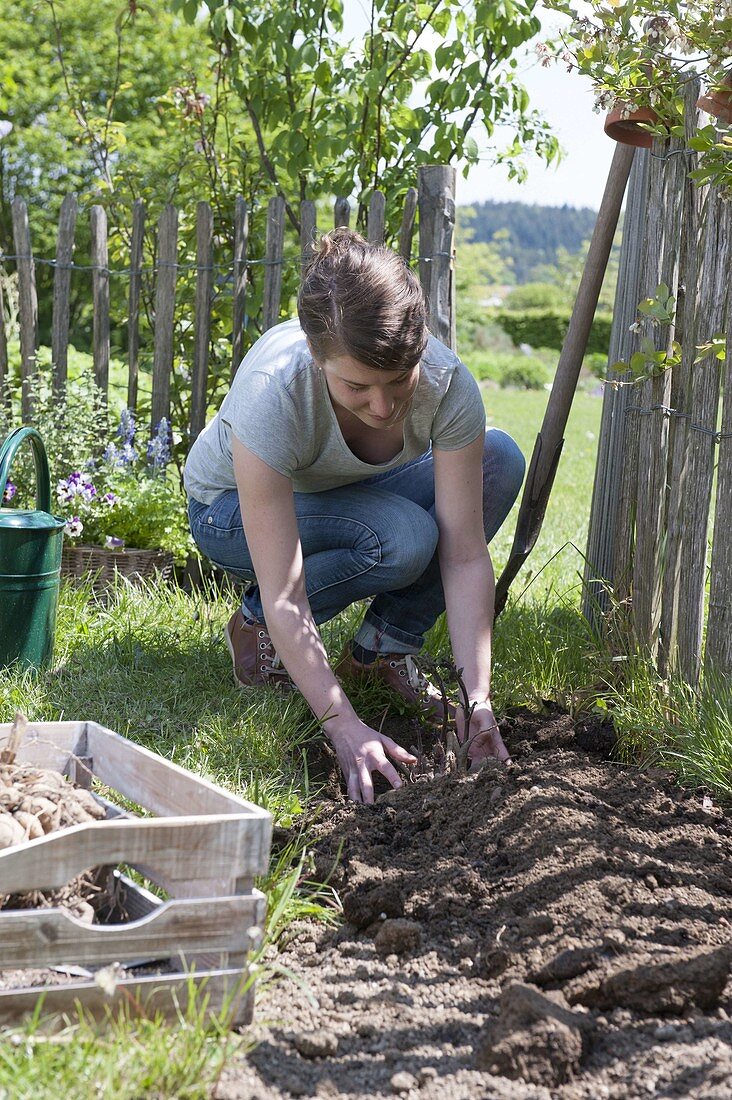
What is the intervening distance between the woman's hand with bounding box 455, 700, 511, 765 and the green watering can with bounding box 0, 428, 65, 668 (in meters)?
1.37

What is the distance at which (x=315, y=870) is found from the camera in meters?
2.04

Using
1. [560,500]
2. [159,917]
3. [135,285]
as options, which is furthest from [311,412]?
[560,500]

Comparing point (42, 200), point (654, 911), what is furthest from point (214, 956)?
point (42, 200)

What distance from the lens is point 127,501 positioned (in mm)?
4133

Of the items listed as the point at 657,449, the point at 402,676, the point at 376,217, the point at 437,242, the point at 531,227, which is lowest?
the point at 402,676

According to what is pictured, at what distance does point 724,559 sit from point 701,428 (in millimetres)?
344

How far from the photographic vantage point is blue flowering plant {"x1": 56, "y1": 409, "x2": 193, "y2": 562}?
13.3 ft

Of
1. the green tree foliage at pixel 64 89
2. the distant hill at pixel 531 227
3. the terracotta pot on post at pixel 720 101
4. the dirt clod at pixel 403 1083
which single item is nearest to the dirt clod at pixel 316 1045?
the dirt clod at pixel 403 1083

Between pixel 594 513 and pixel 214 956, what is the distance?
2.16m

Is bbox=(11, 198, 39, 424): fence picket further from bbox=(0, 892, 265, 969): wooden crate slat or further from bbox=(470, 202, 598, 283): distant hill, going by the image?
bbox=(470, 202, 598, 283): distant hill

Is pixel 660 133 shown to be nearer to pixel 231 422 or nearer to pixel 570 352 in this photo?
pixel 570 352

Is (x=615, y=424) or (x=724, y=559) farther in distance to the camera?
(x=615, y=424)

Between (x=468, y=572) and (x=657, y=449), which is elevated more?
(x=657, y=449)

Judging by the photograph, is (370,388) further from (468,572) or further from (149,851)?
(149,851)
